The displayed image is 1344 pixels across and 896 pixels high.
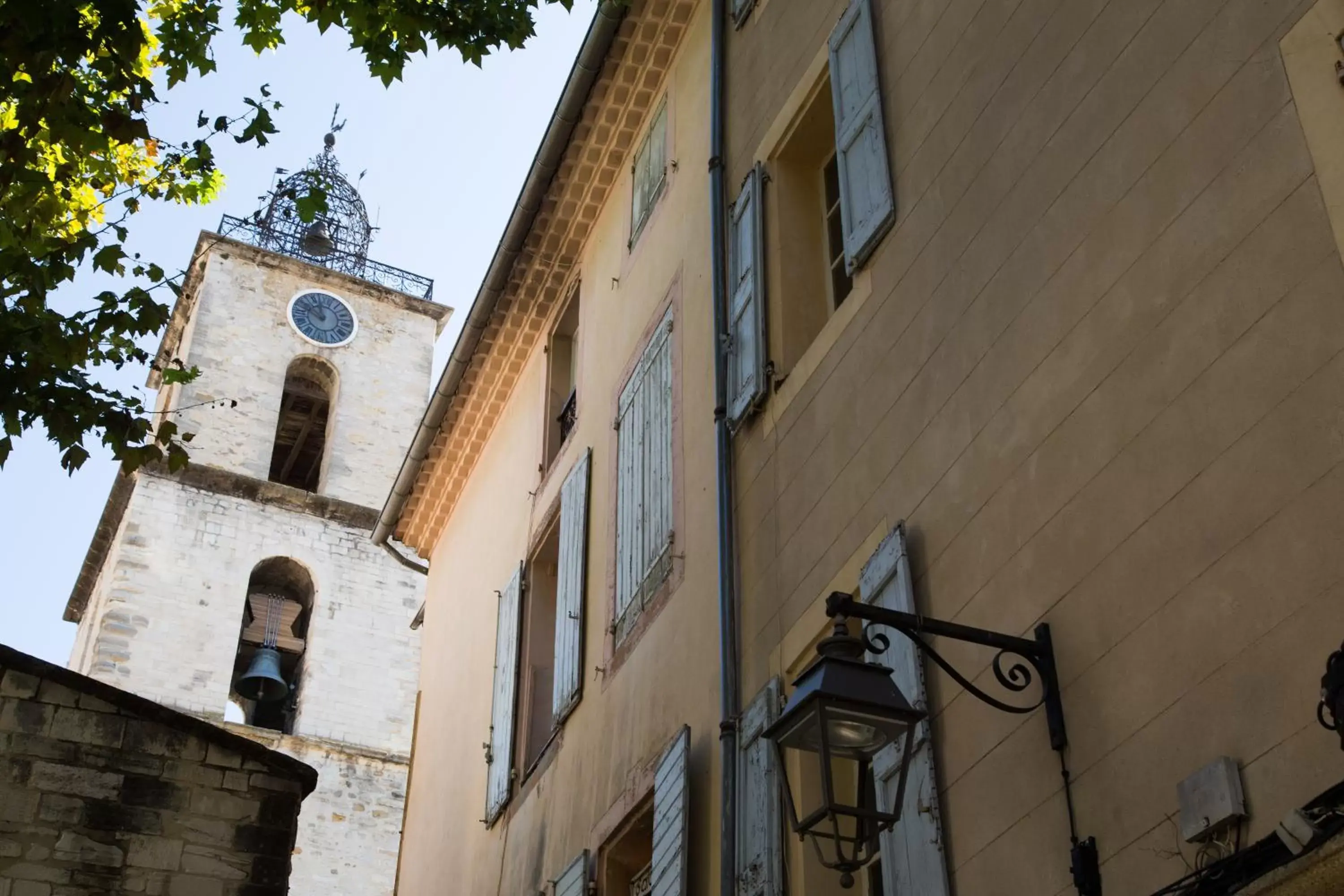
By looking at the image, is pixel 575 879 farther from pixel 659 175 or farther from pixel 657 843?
pixel 659 175

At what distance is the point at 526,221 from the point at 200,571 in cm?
1611

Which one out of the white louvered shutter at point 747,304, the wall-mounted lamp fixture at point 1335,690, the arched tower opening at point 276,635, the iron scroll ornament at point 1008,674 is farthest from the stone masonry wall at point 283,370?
the wall-mounted lamp fixture at point 1335,690

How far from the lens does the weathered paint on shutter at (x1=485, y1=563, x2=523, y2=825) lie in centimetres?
1095

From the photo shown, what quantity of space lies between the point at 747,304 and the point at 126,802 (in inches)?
174

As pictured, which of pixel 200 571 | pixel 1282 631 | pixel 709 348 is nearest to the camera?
pixel 1282 631

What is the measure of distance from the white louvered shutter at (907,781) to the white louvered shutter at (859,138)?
4.71 feet

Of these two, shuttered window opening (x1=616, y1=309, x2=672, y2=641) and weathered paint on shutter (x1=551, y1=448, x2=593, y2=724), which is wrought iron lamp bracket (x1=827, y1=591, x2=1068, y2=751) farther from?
weathered paint on shutter (x1=551, y1=448, x2=593, y2=724)

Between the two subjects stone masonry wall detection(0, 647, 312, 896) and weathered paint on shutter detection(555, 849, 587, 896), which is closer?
weathered paint on shutter detection(555, 849, 587, 896)

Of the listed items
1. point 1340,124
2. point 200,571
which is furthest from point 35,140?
point 200,571

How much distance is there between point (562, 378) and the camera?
1253 centimetres

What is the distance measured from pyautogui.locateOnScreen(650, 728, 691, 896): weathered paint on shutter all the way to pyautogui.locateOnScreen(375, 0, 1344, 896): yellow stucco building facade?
0.02 metres

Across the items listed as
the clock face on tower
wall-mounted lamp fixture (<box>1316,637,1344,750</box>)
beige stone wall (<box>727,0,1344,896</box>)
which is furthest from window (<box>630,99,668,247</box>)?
the clock face on tower

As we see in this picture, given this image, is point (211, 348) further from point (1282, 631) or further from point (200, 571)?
point (1282, 631)

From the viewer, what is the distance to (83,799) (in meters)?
9.20
